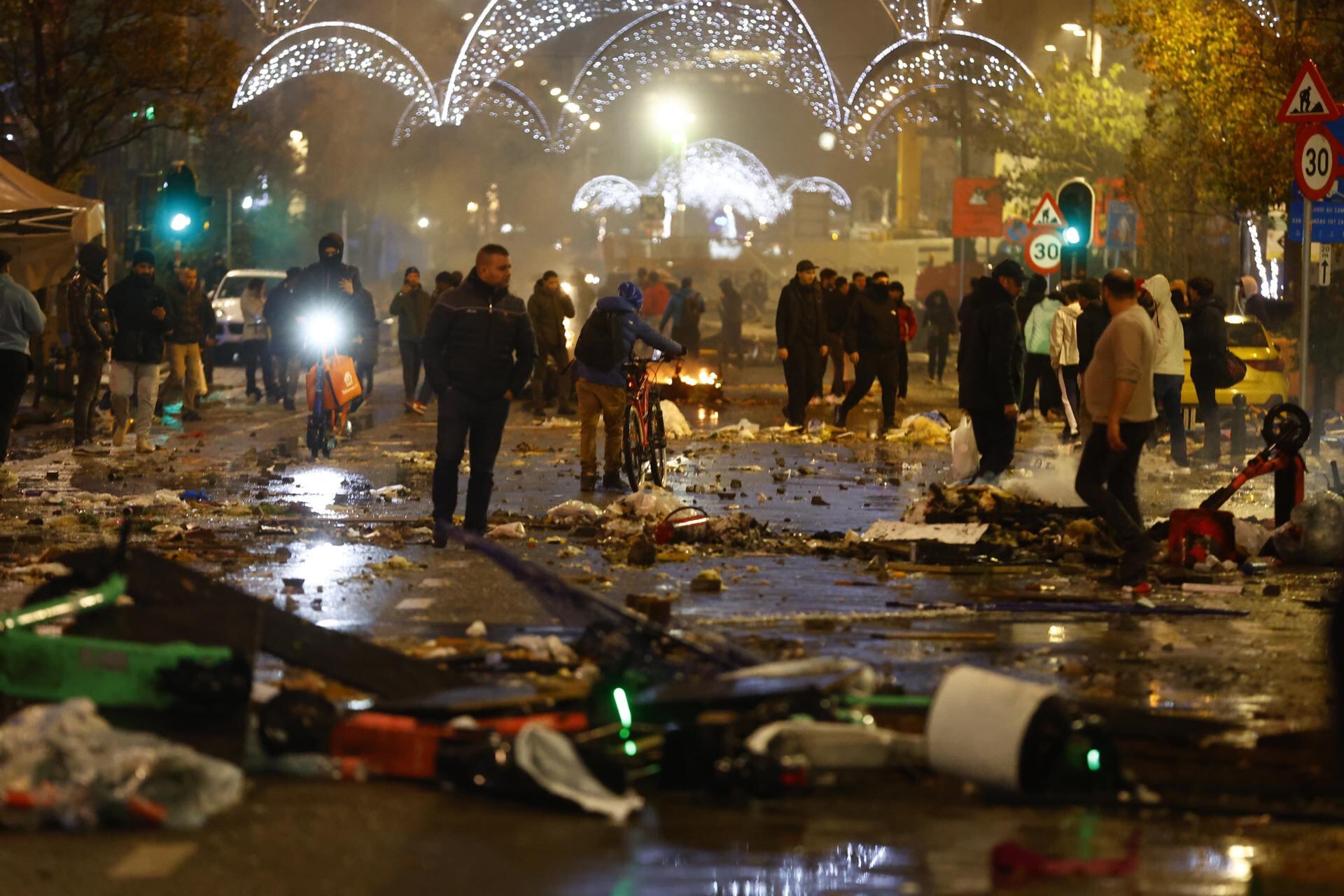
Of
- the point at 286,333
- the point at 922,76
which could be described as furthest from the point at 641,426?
the point at 922,76

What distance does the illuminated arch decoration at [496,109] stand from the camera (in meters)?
46.3

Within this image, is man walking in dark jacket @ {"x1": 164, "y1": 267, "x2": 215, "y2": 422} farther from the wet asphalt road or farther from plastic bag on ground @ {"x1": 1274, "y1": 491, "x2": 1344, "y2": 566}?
plastic bag on ground @ {"x1": 1274, "y1": 491, "x2": 1344, "y2": 566}

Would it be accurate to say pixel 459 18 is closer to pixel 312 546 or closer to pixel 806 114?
pixel 312 546

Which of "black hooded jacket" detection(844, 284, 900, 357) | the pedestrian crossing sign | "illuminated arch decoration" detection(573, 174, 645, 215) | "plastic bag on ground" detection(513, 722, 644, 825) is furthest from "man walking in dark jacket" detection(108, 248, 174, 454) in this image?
"illuminated arch decoration" detection(573, 174, 645, 215)

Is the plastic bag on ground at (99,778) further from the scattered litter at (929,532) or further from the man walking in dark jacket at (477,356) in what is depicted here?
the scattered litter at (929,532)

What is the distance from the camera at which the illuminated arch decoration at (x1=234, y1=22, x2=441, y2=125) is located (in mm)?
36094

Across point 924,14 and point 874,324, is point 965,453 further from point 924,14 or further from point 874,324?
point 924,14

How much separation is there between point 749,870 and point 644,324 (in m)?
11.2

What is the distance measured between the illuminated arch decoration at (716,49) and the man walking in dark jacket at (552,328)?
8.27 metres

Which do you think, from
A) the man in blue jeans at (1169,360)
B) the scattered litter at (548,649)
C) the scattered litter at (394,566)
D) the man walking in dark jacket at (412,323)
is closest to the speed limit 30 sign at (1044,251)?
the man walking in dark jacket at (412,323)

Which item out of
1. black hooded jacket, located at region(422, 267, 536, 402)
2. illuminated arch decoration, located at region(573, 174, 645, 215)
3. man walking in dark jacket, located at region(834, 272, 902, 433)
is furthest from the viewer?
illuminated arch decoration, located at region(573, 174, 645, 215)

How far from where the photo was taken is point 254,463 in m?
17.7

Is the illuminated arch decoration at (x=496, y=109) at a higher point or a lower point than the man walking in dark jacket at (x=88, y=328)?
higher

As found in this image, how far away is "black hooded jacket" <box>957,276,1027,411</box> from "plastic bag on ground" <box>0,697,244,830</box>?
8.88 metres
